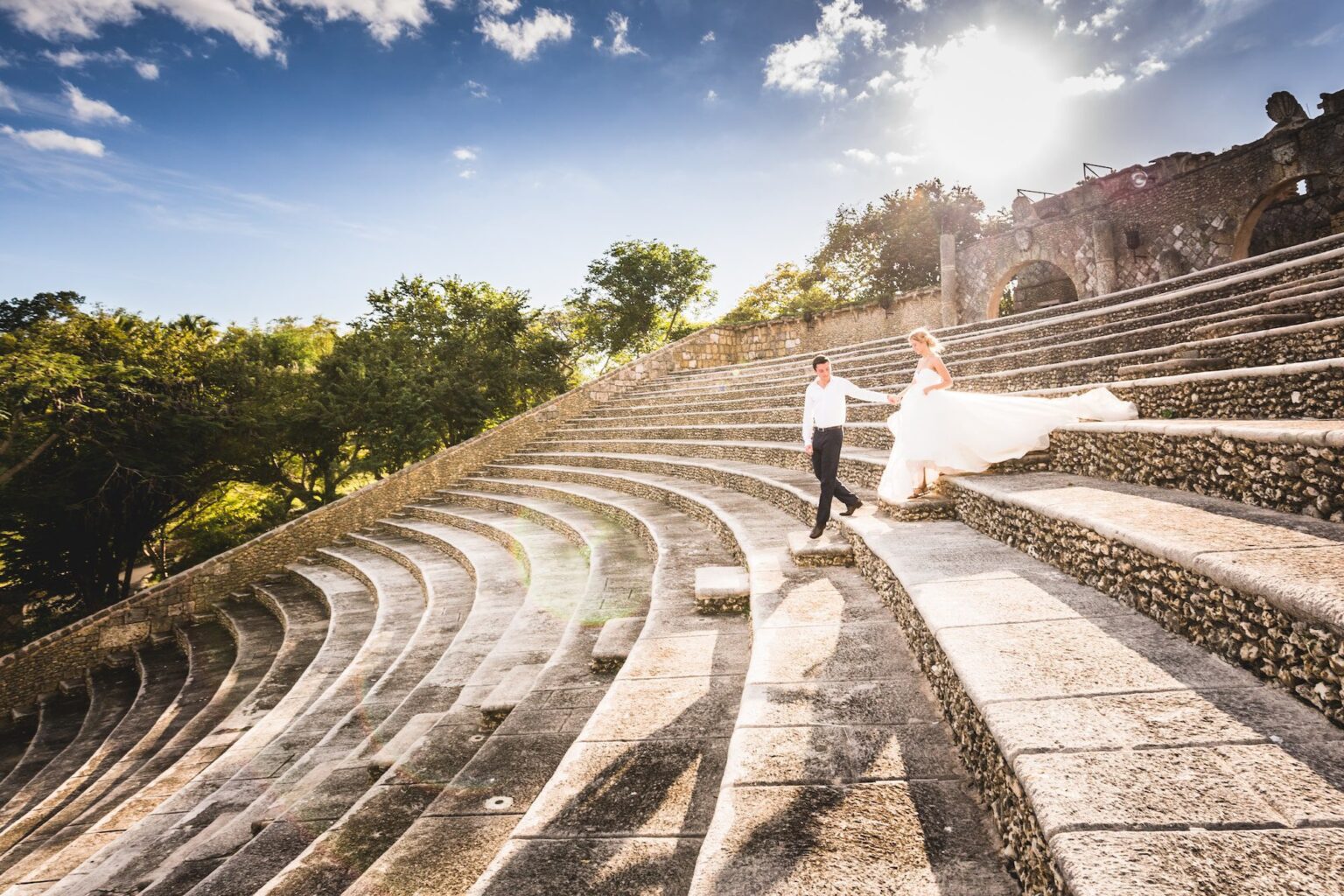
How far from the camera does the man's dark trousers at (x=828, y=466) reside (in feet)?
15.0

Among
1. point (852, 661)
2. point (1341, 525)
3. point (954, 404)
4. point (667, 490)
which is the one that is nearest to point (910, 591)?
point (852, 661)

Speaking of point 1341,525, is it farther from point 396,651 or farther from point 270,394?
point 270,394

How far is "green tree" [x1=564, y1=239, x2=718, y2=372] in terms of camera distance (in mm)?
32188

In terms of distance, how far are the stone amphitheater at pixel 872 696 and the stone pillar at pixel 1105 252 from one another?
822 cm

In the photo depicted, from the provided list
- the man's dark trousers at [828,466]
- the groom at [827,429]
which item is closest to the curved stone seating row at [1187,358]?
the groom at [827,429]

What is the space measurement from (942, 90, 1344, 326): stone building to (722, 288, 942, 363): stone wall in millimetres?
826

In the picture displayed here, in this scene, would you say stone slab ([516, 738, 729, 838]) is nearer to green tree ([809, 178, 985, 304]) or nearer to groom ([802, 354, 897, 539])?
groom ([802, 354, 897, 539])

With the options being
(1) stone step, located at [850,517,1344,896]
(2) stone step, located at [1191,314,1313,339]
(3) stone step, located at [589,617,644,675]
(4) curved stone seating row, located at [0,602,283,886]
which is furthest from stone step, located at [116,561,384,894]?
(2) stone step, located at [1191,314,1313,339]

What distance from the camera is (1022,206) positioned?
55.5 feet

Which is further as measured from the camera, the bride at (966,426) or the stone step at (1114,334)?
the stone step at (1114,334)

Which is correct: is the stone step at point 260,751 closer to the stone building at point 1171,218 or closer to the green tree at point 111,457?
the green tree at point 111,457

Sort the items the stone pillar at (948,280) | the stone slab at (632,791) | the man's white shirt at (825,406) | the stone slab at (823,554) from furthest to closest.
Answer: the stone pillar at (948,280) → the man's white shirt at (825,406) → the stone slab at (823,554) → the stone slab at (632,791)

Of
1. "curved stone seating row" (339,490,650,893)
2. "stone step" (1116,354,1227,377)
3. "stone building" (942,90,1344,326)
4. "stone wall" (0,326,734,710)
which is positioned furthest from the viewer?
"stone wall" (0,326,734,710)

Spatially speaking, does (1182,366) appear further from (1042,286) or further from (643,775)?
(1042,286)
